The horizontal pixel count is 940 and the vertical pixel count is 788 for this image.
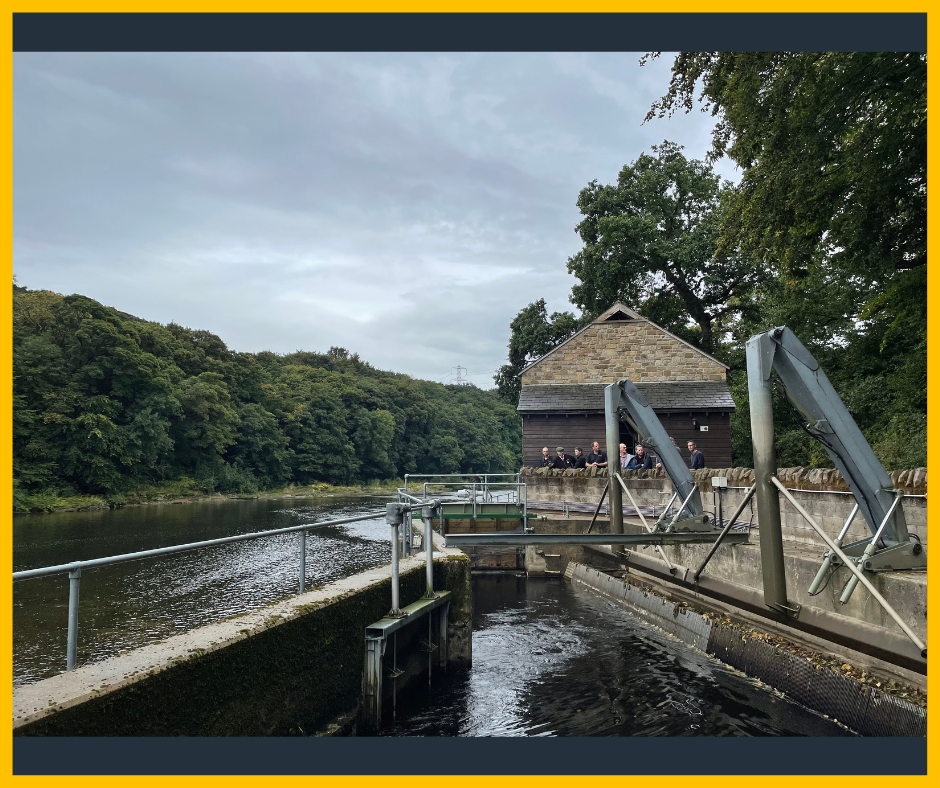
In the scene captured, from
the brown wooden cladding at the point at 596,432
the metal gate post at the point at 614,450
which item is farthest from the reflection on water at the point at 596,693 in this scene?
the brown wooden cladding at the point at 596,432

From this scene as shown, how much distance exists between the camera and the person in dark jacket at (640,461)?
20764mm

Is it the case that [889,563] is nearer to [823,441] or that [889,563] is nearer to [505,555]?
[823,441]

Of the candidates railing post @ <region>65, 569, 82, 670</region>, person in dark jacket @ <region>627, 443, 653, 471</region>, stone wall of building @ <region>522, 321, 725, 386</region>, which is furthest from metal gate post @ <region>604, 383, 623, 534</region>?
stone wall of building @ <region>522, 321, 725, 386</region>

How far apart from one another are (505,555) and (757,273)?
26.8m

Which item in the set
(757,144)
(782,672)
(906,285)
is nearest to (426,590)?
(782,672)

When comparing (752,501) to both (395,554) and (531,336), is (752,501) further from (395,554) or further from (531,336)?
(531,336)

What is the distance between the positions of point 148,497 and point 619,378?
37.3 m

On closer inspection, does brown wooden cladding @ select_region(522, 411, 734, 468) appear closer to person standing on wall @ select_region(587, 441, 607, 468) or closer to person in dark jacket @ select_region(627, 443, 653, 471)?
person standing on wall @ select_region(587, 441, 607, 468)

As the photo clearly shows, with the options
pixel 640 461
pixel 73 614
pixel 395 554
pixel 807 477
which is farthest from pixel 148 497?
pixel 73 614

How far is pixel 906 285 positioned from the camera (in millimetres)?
10164

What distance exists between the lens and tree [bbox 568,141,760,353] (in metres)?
37.9

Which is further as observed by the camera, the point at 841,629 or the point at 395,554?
the point at 395,554

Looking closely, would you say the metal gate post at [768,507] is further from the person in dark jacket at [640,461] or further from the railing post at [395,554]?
the person in dark jacket at [640,461]

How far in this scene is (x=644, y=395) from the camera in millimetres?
27641
